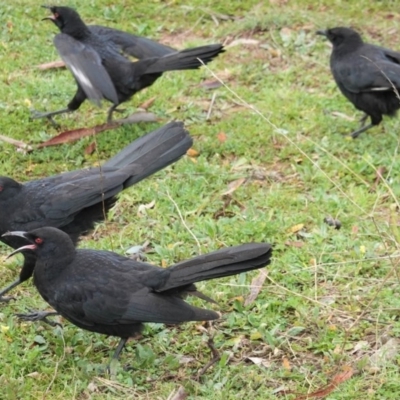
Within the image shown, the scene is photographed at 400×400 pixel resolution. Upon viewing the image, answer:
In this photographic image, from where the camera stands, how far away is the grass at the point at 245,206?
17.0 ft

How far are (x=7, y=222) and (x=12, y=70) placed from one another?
3.94 metres

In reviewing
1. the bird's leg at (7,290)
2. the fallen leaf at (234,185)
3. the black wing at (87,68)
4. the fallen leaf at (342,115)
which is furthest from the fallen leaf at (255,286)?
the fallen leaf at (342,115)

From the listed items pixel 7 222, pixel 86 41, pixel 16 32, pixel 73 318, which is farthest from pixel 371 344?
pixel 16 32

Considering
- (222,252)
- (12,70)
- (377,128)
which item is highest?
(222,252)

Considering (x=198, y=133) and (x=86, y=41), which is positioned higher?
(x=86, y=41)

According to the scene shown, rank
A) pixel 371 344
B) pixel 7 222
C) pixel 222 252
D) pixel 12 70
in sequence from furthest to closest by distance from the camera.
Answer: pixel 12 70 → pixel 7 222 → pixel 371 344 → pixel 222 252

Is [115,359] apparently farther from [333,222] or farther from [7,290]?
[333,222]

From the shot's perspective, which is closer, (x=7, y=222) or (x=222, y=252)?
(x=222, y=252)

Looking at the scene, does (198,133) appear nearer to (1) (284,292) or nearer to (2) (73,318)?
(1) (284,292)

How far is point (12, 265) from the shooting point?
6352 millimetres

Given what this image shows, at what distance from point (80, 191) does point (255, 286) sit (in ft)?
4.75

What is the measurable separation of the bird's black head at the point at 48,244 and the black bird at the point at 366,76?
401 centimetres

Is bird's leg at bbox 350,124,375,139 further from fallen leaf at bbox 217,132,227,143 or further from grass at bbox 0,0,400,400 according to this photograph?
fallen leaf at bbox 217,132,227,143

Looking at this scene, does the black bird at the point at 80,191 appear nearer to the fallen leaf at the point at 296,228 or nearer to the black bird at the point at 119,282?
the black bird at the point at 119,282
